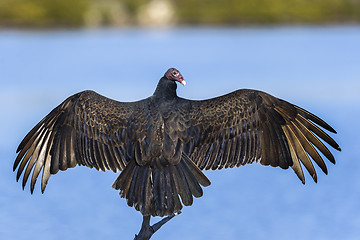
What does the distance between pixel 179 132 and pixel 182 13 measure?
108 feet

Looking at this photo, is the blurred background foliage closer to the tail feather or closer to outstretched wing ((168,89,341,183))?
outstretched wing ((168,89,341,183))

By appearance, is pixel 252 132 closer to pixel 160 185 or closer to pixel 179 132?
pixel 179 132

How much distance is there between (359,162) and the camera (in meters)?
7.34

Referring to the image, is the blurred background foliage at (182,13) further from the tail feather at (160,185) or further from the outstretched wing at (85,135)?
the tail feather at (160,185)

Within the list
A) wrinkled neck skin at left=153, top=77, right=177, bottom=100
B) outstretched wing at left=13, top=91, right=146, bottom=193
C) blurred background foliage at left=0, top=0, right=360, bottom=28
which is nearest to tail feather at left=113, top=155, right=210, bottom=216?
outstretched wing at left=13, top=91, right=146, bottom=193

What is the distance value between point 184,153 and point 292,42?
64.1ft

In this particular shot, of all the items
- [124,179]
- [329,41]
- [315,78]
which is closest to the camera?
[124,179]

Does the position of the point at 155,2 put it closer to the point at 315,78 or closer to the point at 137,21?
the point at 137,21

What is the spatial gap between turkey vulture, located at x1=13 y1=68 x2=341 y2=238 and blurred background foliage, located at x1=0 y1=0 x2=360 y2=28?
92.1 ft

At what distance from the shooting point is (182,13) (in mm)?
37281

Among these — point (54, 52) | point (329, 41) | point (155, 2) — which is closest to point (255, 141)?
point (54, 52)

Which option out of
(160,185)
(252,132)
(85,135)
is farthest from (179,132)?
(85,135)

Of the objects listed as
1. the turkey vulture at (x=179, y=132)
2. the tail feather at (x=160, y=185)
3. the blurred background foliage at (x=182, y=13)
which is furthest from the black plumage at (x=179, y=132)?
the blurred background foliage at (x=182, y=13)

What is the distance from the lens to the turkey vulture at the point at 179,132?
489 centimetres
